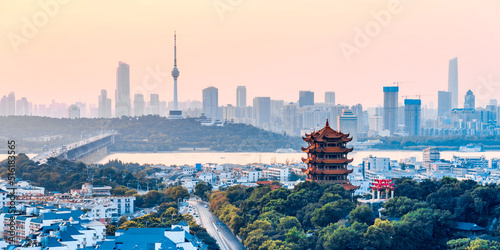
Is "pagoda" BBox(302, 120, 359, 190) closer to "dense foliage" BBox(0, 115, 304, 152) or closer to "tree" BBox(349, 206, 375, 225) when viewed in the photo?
"tree" BBox(349, 206, 375, 225)

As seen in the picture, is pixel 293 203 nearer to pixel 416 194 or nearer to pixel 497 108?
pixel 416 194

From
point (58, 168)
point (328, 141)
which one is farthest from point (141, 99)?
point (328, 141)

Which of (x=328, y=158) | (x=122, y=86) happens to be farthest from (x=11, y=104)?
(x=328, y=158)

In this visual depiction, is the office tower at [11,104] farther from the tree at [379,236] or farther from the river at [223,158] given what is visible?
the tree at [379,236]

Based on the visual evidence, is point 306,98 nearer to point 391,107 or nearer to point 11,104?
point 391,107

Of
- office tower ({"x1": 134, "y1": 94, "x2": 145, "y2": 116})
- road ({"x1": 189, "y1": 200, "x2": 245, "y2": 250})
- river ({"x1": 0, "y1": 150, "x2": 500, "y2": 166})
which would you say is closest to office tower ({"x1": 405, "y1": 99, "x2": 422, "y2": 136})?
river ({"x1": 0, "y1": 150, "x2": 500, "y2": 166})

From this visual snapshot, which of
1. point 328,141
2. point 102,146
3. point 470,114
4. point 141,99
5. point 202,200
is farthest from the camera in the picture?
point 141,99

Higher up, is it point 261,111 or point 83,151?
point 261,111
